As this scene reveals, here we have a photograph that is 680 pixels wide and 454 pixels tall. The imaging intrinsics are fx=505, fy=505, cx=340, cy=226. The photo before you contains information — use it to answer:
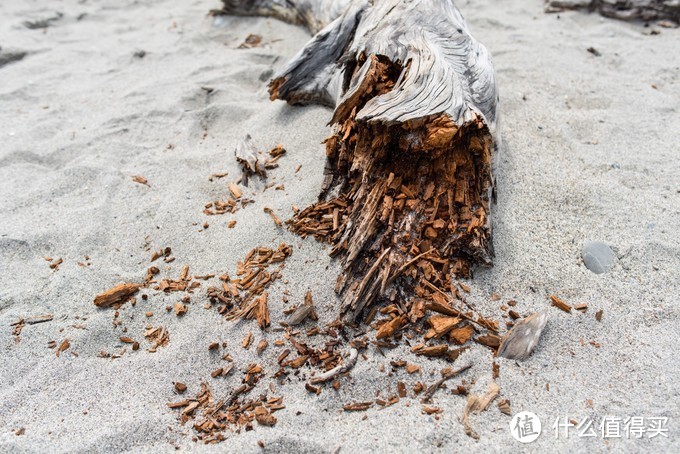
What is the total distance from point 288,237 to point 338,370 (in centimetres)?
82

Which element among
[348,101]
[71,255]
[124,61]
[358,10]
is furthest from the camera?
[124,61]

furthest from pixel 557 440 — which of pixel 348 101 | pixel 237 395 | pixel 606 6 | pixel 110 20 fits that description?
pixel 110 20

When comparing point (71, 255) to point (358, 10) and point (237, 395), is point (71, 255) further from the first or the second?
point (358, 10)

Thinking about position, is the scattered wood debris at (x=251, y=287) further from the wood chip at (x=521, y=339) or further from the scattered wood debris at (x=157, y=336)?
the wood chip at (x=521, y=339)

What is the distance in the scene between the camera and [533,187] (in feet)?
9.36

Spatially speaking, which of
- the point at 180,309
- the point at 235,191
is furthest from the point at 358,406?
the point at 235,191

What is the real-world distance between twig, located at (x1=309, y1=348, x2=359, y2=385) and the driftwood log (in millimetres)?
187

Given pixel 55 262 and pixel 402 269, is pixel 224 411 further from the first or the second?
pixel 55 262

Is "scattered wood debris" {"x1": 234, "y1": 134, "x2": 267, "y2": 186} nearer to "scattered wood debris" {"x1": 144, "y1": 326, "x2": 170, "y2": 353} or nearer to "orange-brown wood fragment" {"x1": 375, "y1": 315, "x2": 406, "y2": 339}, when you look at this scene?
"scattered wood debris" {"x1": 144, "y1": 326, "x2": 170, "y2": 353}

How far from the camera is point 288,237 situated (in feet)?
8.58

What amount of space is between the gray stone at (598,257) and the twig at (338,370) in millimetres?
1259

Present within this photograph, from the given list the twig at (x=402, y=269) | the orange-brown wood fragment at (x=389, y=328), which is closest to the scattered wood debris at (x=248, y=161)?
the twig at (x=402, y=269)

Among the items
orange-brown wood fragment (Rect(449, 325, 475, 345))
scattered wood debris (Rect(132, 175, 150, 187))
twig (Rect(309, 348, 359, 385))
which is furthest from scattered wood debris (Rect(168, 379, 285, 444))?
scattered wood debris (Rect(132, 175, 150, 187))

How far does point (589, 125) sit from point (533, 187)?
0.94 metres
